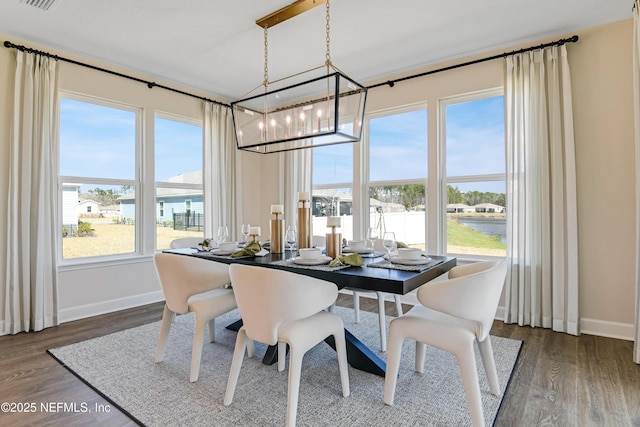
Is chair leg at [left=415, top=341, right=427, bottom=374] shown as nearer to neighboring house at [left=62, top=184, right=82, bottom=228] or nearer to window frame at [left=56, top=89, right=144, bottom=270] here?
window frame at [left=56, top=89, right=144, bottom=270]

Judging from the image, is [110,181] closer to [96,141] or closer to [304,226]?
[96,141]

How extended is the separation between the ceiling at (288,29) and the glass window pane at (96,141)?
0.56m

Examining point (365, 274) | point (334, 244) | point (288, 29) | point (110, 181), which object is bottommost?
point (365, 274)

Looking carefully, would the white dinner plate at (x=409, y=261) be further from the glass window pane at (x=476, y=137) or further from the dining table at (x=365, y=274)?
the glass window pane at (x=476, y=137)

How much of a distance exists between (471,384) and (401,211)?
8.91 feet

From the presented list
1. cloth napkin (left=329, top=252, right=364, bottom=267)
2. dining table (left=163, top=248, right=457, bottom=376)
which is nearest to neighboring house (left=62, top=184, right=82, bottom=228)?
dining table (left=163, top=248, right=457, bottom=376)

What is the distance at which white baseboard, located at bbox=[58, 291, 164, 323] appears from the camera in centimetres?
345

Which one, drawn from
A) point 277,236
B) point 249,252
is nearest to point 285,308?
point 249,252

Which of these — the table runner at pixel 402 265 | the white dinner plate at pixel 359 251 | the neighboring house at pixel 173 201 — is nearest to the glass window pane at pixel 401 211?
the white dinner plate at pixel 359 251

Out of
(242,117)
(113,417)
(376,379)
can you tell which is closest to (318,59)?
(242,117)

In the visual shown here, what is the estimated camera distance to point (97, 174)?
3.81 m

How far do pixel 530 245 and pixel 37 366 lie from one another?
4.08 metres

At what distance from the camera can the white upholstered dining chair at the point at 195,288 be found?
2188 mm

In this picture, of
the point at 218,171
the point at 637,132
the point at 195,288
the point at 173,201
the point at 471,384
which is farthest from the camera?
the point at 218,171
